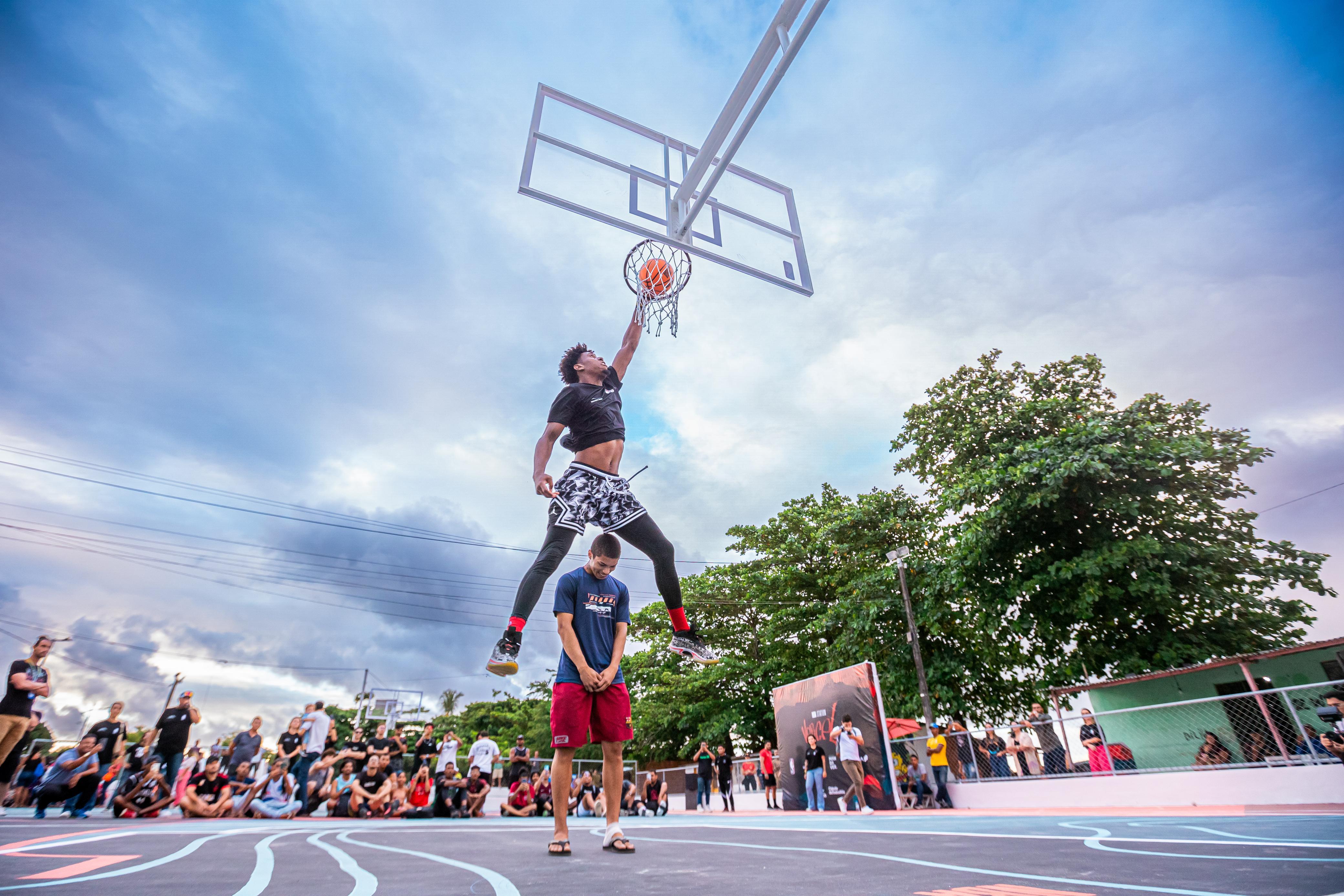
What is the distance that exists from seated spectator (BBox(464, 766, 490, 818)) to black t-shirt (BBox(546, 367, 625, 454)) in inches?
337

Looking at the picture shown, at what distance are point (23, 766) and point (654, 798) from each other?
1187 centimetres

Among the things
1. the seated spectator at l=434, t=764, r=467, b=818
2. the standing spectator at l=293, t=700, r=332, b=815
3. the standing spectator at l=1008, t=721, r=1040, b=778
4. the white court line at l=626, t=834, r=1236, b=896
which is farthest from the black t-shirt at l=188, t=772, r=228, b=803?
the standing spectator at l=1008, t=721, r=1040, b=778

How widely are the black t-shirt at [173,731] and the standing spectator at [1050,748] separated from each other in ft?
46.4

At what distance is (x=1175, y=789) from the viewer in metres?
10.0

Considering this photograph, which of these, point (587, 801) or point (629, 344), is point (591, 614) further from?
point (587, 801)

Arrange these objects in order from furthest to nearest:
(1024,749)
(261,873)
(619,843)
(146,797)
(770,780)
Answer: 1. (770,780)
2. (1024,749)
3. (146,797)
4. (619,843)
5. (261,873)

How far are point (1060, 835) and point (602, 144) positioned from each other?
8047mm

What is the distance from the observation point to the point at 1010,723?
12.9 meters

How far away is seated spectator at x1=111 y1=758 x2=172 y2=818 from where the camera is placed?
9180 millimetres

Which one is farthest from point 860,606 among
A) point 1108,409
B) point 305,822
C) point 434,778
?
point 305,822

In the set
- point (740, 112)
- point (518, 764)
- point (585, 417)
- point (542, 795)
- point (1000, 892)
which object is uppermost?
point (740, 112)

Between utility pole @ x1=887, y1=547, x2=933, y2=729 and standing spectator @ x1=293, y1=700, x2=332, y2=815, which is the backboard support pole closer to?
standing spectator @ x1=293, y1=700, x2=332, y2=815

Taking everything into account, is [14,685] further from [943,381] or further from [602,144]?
[943,381]

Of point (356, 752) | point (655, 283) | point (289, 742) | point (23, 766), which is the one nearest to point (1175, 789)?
point (655, 283)
